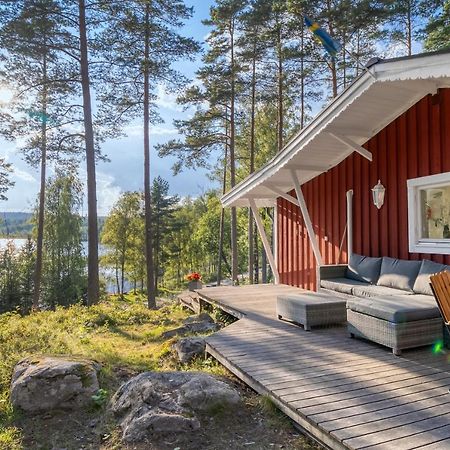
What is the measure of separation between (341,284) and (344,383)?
2845mm

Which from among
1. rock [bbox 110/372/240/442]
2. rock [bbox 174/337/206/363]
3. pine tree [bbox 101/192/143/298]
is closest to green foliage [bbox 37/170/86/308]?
pine tree [bbox 101/192/143/298]

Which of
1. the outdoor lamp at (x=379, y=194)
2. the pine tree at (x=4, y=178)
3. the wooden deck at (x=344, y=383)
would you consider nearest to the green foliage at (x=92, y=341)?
the wooden deck at (x=344, y=383)

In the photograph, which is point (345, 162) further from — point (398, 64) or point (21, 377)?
point (21, 377)

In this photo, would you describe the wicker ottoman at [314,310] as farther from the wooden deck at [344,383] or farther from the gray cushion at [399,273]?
the gray cushion at [399,273]

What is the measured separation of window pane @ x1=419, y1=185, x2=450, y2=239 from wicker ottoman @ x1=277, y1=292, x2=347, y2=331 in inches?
63.0

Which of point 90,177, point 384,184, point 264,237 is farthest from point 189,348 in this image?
point 90,177

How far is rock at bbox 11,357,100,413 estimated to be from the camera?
10.3 ft

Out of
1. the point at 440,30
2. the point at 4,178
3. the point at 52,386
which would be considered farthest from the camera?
Result: the point at 4,178

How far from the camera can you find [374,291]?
491 centimetres

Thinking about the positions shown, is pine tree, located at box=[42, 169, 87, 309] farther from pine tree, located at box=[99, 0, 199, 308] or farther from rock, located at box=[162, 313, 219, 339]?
rock, located at box=[162, 313, 219, 339]

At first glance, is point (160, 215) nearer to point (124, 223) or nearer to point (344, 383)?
point (124, 223)

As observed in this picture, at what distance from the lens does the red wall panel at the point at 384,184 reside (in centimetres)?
500

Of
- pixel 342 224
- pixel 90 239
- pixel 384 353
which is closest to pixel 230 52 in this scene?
pixel 90 239

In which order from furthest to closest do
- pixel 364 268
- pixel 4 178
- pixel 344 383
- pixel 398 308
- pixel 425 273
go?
pixel 4 178
pixel 364 268
pixel 425 273
pixel 398 308
pixel 344 383
